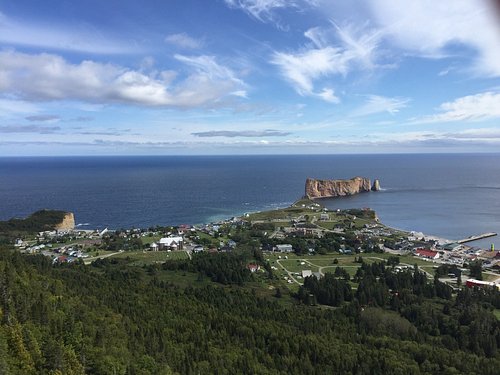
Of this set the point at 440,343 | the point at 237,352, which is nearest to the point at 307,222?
the point at 440,343

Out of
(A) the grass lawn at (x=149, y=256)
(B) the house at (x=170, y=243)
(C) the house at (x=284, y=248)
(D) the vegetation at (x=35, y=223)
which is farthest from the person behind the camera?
(D) the vegetation at (x=35, y=223)

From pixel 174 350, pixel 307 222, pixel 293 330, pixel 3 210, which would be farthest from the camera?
pixel 3 210

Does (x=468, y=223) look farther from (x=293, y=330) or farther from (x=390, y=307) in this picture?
(x=293, y=330)

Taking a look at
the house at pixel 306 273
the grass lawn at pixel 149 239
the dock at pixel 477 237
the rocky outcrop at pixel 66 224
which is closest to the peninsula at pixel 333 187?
the dock at pixel 477 237

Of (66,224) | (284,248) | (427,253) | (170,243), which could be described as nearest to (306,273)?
(284,248)

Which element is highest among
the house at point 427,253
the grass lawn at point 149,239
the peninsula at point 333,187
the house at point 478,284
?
the peninsula at point 333,187

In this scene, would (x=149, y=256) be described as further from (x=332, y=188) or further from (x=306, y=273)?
(x=332, y=188)

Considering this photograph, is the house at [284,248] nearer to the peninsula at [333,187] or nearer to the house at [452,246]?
the house at [452,246]
